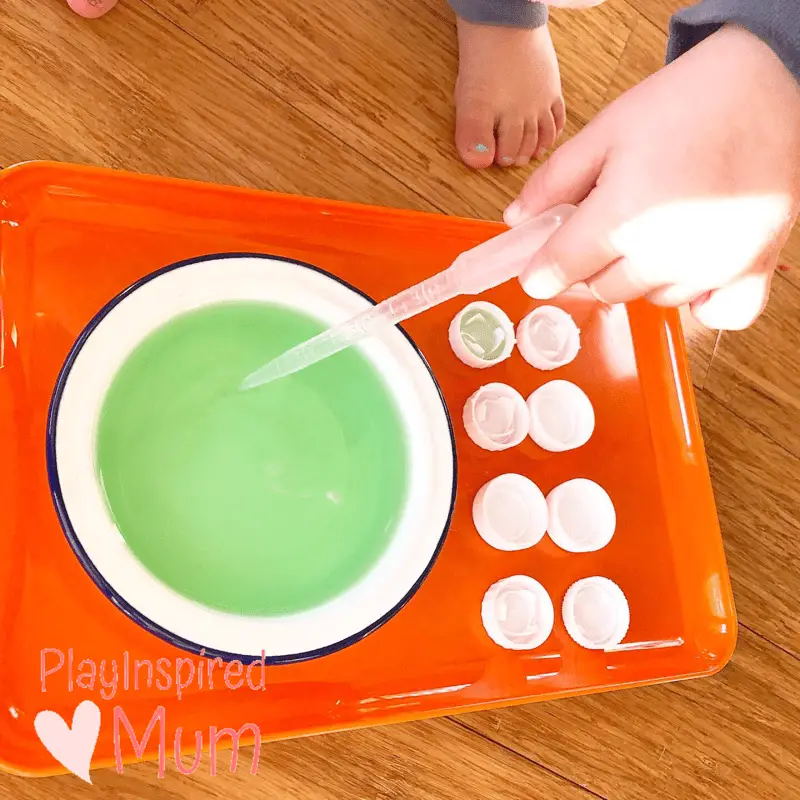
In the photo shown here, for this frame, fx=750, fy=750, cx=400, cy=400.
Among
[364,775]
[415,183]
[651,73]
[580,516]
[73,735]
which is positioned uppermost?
[651,73]

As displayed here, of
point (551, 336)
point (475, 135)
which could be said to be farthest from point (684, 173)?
point (475, 135)

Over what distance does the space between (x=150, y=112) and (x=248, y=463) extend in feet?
1.06

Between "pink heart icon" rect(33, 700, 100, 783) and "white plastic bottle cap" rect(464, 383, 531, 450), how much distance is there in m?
0.33

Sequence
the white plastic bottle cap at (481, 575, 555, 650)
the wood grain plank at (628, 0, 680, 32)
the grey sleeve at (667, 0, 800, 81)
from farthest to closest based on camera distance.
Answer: the wood grain plank at (628, 0, 680, 32) < the white plastic bottle cap at (481, 575, 555, 650) < the grey sleeve at (667, 0, 800, 81)

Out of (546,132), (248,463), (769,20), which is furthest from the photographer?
(546,132)

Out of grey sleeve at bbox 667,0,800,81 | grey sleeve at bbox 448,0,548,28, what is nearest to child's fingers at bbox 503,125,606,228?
grey sleeve at bbox 667,0,800,81

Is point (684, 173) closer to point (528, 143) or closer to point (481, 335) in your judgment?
point (481, 335)

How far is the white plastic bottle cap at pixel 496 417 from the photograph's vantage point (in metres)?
0.58

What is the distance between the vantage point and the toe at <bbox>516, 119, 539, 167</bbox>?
722 millimetres

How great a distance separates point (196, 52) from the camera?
653 mm

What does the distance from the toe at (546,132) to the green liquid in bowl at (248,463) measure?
34 centimetres

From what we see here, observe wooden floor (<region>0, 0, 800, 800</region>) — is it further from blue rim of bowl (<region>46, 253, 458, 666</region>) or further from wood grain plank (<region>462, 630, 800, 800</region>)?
blue rim of bowl (<region>46, 253, 458, 666</region>)

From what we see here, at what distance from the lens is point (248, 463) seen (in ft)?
1.73

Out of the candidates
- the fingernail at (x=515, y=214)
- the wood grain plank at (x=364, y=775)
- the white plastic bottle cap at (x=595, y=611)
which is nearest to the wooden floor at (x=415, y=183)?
the wood grain plank at (x=364, y=775)
